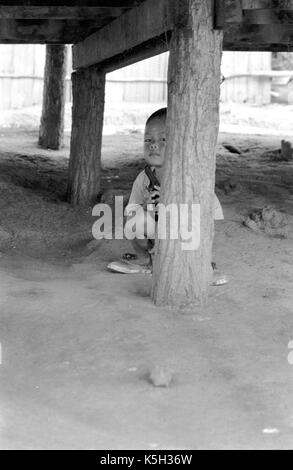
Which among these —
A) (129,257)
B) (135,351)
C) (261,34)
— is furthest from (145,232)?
(261,34)

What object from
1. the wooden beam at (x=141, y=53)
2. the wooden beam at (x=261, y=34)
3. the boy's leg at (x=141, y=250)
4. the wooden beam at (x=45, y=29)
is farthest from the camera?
the wooden beam at (x=45, y=29)

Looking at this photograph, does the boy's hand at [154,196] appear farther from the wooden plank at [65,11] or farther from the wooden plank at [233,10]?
the wooden plank at [65,11]

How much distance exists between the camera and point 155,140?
5895 millimetres

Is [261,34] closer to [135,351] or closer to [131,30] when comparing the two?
[131,30]

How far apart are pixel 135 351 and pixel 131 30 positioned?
3.11 m

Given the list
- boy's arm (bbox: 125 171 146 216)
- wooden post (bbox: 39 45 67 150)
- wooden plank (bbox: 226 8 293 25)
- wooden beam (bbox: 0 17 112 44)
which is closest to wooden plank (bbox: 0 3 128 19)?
wooden beam (bbox: 0 17 112 44)

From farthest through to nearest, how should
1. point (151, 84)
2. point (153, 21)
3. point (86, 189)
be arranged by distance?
point (151, 84) < point (86, 189) < point (153, 21)

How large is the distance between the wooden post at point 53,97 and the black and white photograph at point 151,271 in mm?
2367

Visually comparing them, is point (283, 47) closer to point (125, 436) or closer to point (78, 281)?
point (78, 281)

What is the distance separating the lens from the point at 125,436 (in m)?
3.65

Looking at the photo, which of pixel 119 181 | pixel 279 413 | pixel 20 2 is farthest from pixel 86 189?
pixel 279 413

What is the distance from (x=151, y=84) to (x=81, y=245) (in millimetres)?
11369

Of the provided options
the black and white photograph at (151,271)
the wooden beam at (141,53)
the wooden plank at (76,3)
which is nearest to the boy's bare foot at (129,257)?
the black and white photograph at (151,271)

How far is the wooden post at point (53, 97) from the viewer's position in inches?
474
